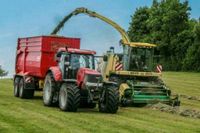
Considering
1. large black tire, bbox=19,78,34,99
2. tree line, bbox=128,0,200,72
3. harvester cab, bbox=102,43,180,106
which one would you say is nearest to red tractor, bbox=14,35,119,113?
harvester cab, bbox=102,43,180,106

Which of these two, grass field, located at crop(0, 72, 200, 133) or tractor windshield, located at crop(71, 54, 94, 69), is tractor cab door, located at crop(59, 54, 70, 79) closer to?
tractor windshield, located at crop(71, 54, 94, 69)

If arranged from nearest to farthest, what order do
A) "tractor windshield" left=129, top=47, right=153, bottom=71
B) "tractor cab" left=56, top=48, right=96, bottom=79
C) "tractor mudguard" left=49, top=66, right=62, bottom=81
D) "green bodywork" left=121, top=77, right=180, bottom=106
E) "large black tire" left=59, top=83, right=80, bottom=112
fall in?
"large black tire" left=59, top=83, right=80, bottom=112, "tractor cab" left=56, top=48, right=96, bottom=79, "tractor mudguard" left=49, top=66, right=62, bottom=81, "green bodywork" left=121, top=77, right=180, bottom=106, "tractor windshield" left=129, top=47, right=153, bottom=71

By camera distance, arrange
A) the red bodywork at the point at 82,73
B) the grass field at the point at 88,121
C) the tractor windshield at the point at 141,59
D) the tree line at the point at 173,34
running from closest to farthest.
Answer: the grass field at the point at 88,121 < the red bodywork at the point at 82,73 < the tractor windshield at the point at 141,59 < the tree line at the point at 173,34

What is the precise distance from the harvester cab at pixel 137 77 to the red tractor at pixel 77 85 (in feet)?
11.2

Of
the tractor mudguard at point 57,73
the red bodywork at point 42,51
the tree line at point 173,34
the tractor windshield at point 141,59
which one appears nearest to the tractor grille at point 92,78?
the tractor mudguard at point 57,73

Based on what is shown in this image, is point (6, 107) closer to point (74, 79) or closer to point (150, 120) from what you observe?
point (74, 79)

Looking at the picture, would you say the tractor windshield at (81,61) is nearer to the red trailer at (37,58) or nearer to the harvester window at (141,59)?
the red trailer at (37,58)

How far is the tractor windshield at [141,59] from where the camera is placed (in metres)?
28.8

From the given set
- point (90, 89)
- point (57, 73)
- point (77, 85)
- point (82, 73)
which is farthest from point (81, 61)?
point (90, 89)

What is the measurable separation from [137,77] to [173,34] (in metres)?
42.4

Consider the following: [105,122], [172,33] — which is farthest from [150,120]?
[172,33]

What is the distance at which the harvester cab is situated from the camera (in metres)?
25.5

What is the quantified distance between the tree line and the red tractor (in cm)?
3997

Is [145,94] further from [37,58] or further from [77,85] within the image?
[77,85]
